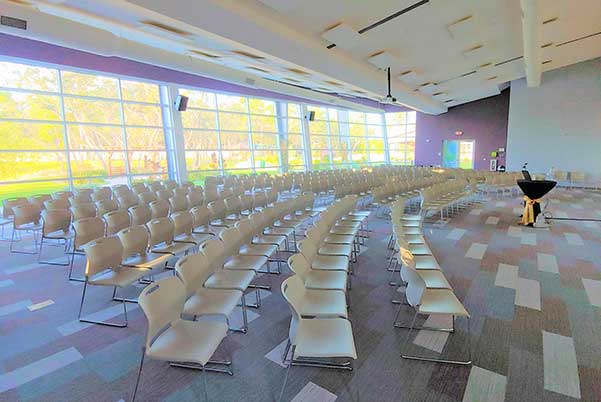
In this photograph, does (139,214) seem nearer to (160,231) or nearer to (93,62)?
(160,231)

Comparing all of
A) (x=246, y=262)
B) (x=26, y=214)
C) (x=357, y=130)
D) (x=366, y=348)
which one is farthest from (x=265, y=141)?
(x=366, y=348)

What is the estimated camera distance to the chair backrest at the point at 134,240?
3.97 m

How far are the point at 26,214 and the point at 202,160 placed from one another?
770cm

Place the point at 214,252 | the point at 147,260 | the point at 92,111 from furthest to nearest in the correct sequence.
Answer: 1. the point at 92,111
2. the point at 147,260
3. the point at 214,252

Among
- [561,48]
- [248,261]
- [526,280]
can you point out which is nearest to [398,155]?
[561,48]

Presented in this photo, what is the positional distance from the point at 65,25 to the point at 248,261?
606 centimetres

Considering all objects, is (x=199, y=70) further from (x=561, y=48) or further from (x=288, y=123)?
(x=561, y=48)

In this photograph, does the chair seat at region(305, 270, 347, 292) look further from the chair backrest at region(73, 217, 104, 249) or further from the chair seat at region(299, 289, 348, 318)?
the chair backrest at region(73, 217, 104, 249)

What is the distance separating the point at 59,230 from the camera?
17.8 feet

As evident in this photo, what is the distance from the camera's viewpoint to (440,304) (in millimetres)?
3012

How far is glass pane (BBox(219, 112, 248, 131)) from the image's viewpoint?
13.9 m

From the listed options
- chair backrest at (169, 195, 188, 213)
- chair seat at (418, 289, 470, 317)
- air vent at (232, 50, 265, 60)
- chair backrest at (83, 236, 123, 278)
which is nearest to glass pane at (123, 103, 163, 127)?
air vent at (232, 50, 265, 60)

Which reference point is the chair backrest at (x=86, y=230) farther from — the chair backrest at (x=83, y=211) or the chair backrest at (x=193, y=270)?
the chair backrest at (x=193, y=270)

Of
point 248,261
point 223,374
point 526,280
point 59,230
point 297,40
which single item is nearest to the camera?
point 223,374
